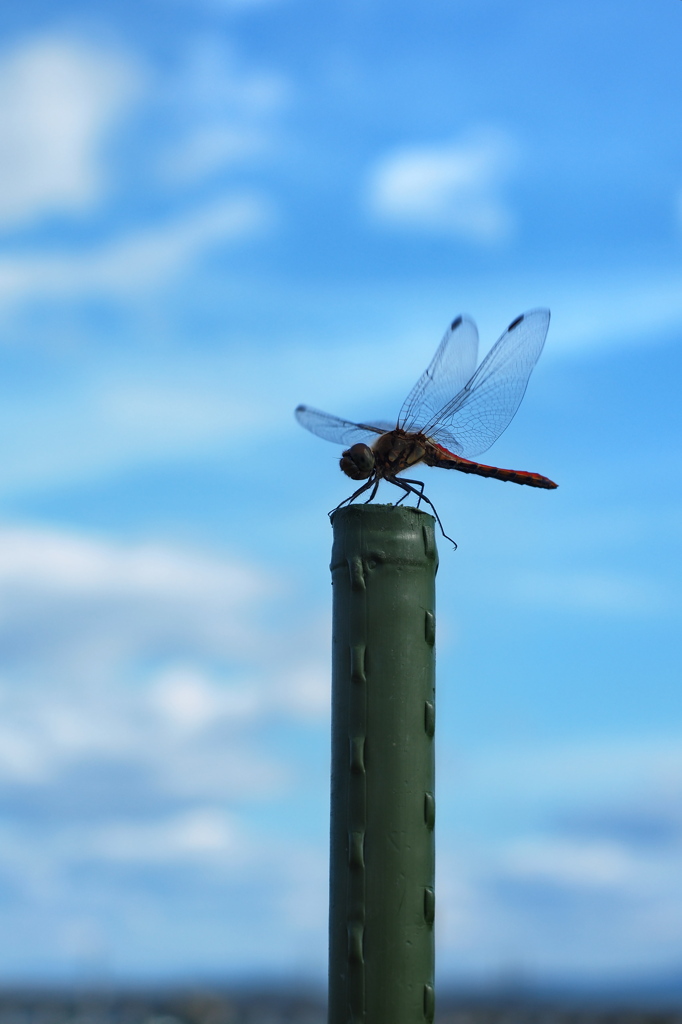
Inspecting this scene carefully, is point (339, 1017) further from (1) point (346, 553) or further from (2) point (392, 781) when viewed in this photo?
(1) point (346, 553)

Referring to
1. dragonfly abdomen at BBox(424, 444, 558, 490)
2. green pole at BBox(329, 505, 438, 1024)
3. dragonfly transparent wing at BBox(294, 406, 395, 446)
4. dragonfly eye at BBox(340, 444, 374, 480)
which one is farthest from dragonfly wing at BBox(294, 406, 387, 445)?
green pole at BBox(329, 505, 438, 1024)

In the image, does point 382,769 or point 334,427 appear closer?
point 382,769

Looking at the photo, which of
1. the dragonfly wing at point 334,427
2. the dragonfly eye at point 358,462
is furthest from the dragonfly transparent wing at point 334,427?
the dragonfly eye at point 358,462

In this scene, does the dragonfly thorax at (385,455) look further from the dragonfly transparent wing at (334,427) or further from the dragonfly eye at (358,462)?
the dragonfly transparent wing at (334,427)

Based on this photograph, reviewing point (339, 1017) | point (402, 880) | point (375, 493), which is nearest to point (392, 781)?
point (402, 880)

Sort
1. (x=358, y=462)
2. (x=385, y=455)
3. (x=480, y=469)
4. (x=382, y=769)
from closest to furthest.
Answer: (x=382, y=769)
(x=358, y=462)
(x=385, y=455)
(x=480, y=469)

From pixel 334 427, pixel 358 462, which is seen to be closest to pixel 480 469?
pixel 334 427

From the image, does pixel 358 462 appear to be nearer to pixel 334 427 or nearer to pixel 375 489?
pixel 375 489
